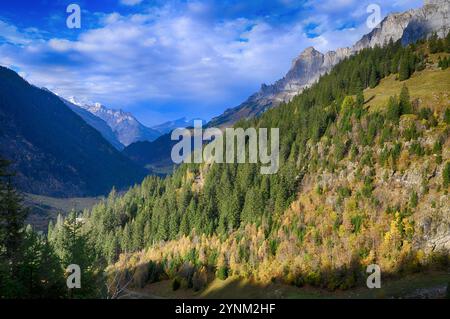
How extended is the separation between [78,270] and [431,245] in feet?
247

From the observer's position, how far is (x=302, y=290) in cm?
9075

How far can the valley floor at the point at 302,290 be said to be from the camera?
68375 millimetres

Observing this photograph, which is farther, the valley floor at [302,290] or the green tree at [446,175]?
the green tree at [446,175]

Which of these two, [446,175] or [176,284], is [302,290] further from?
[446,175]

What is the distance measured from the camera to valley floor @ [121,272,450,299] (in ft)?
224

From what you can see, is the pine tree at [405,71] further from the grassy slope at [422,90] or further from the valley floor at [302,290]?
the valley floor at [302,290]

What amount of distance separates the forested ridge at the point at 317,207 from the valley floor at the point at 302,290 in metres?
2.37

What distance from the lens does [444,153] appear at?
3642 inches

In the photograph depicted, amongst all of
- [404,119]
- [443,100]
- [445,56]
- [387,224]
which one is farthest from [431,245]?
[445,56]

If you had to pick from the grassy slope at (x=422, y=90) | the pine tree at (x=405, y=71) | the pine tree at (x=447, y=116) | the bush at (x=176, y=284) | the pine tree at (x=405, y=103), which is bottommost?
the bush at (x=176, y=284)

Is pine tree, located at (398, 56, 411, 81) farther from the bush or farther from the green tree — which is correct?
the bush

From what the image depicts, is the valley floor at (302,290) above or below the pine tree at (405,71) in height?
below

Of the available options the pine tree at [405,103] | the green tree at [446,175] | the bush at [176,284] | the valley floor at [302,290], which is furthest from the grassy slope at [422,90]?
the bush at [176,284]

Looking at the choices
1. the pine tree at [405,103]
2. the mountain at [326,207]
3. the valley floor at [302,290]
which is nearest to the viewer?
the valley floor at [302,290]
